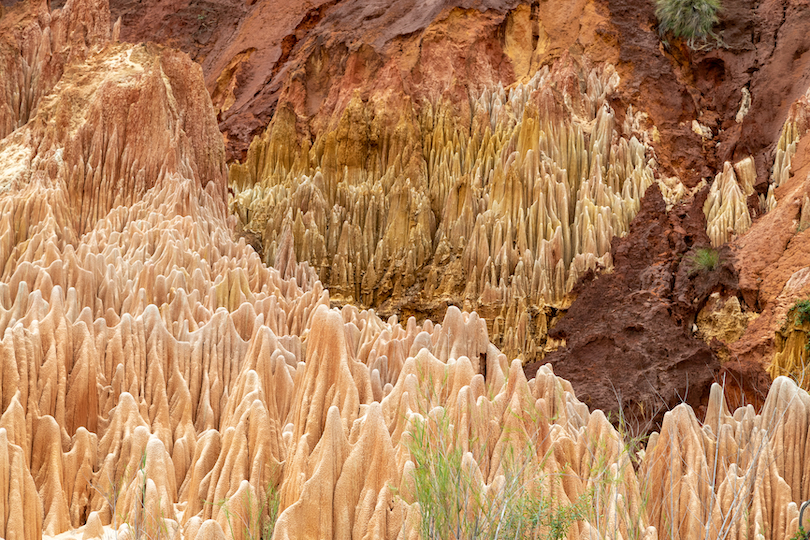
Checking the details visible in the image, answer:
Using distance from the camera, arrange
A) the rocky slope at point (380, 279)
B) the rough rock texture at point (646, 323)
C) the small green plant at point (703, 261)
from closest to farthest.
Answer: the rocky slope at point (380, 279) → the rough rock texture at point (646, 323) → the small green plant at point (703, 261)

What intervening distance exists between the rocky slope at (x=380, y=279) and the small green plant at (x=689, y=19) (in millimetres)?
720

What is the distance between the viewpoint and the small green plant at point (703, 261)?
57.4 ft

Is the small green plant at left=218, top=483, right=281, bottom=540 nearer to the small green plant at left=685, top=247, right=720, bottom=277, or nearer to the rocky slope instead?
the rocky slope

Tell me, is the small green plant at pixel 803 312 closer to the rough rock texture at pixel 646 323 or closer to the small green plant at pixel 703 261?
the rough rock texture at pixel 646 323

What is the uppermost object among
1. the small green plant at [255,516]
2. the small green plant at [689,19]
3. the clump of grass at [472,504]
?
the small green plant at [689,19]

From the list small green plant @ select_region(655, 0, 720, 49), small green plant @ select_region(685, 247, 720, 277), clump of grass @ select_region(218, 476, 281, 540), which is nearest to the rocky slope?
clump of grass @ select_region(218, 476, 281, 540)

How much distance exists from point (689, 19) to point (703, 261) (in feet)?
31.5

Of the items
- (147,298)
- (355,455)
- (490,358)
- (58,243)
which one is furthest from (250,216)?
(355,455)

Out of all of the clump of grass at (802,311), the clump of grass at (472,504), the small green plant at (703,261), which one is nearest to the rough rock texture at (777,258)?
the clump of grass at (802,311)

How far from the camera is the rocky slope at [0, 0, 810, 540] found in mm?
8305

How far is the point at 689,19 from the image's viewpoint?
931 inches

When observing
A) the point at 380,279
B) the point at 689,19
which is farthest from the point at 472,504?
the point at 689,19

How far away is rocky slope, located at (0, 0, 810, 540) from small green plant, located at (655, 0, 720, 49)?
2.36 feet

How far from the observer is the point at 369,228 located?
22.4 m
